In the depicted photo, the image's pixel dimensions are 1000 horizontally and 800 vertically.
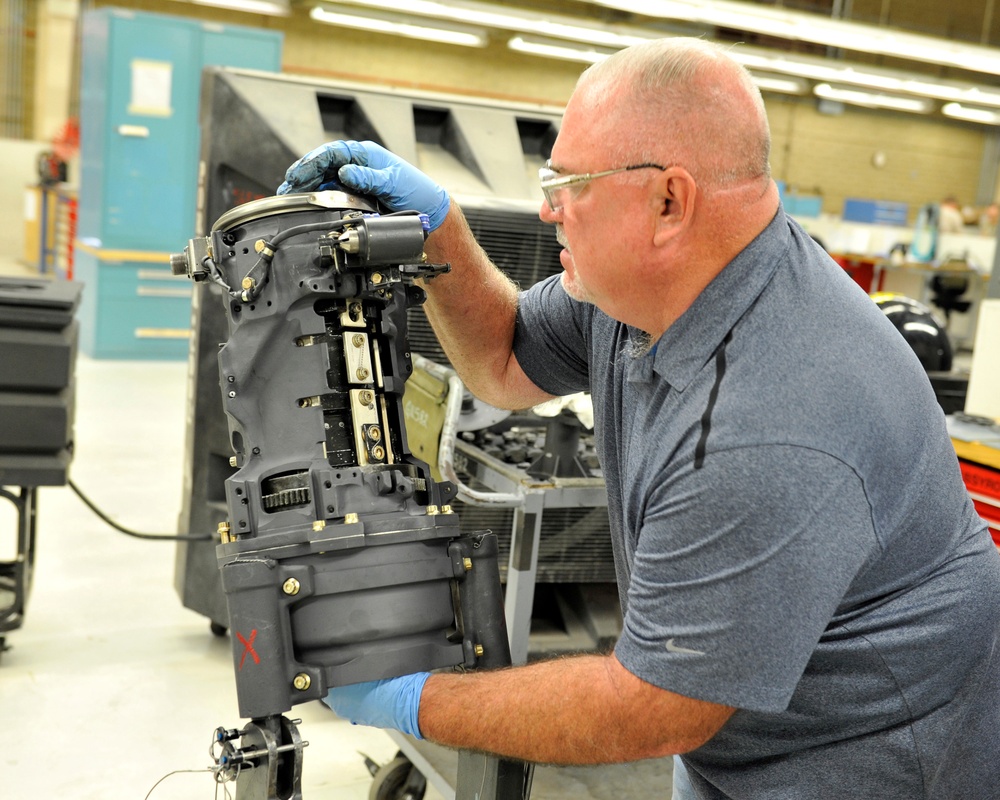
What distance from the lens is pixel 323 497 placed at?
1188 mm

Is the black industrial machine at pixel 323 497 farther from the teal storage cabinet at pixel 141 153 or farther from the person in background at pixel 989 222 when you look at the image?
the person in background at pixel 989 222

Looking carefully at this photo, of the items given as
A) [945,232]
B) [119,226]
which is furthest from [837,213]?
[119,226]

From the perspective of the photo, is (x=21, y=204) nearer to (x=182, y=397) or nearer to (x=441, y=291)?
(x=182, y=397)

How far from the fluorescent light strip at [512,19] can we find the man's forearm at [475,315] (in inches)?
237

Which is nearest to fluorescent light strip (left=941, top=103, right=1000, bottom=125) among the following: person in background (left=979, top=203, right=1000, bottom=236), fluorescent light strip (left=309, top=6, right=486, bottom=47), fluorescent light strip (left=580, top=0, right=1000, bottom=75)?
person in background (left=979, top=203, right=1000, bottom=236)

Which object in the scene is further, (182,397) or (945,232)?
(945,232)

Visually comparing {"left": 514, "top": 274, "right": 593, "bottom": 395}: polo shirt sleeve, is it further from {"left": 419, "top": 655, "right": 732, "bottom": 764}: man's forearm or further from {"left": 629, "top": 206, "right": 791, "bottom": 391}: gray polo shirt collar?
{"left": 419, "top": 655, "right": 732, "bottom": 764}: man's forearm

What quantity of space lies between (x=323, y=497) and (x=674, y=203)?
0.52 metres

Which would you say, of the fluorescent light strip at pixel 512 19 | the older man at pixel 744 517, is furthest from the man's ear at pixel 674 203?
the fluorescent light strip at pixel 512 19

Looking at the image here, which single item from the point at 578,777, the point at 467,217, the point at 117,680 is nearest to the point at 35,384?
the point at 117,680

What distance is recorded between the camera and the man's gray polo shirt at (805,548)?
0.98 m

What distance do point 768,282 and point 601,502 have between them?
1070 millimetres

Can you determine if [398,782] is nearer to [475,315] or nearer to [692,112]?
[475,315]

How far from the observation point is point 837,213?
15336 mm
